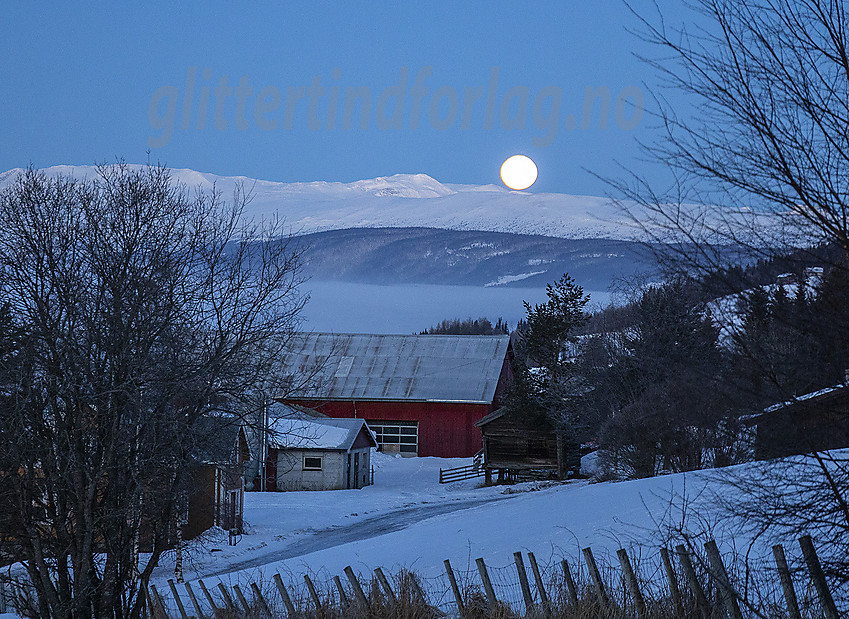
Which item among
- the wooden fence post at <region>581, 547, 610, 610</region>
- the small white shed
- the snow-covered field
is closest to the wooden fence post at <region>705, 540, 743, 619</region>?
the snow-covered field

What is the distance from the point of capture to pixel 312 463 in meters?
39.9

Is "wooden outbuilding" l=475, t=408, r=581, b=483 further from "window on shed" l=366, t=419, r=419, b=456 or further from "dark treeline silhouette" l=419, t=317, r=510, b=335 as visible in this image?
"dark treeline silhouette" l=419, t=317, r=510, b=335

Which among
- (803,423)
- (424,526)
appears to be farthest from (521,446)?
(803,423)

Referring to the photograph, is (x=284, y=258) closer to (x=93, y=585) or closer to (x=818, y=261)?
(x=93, y=585)

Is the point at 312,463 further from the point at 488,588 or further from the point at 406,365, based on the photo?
the point at 488,588

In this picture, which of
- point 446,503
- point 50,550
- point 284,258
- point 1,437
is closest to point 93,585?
point 50,550

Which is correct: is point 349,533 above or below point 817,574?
below

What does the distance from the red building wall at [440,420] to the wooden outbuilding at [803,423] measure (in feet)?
152

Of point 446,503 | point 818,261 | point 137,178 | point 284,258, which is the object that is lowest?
point 446,503

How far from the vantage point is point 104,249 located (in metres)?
13.7

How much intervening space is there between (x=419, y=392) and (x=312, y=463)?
13.8 meters

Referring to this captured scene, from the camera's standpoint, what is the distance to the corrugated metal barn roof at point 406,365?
52.7m

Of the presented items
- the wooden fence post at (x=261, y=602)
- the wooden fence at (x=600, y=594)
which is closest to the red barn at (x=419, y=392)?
the wooden fence post at (x=261, y=602)

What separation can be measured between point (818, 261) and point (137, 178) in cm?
1185
